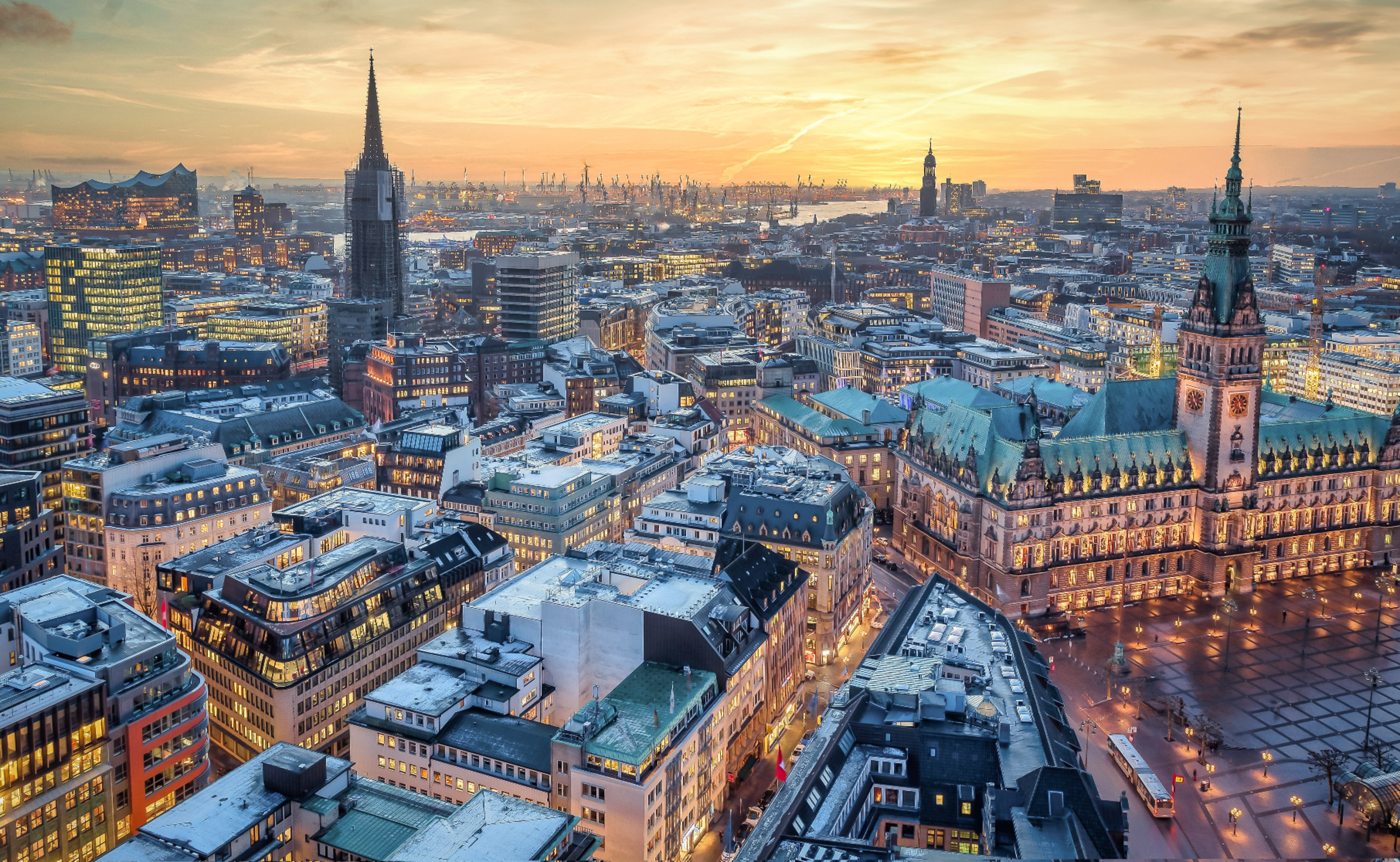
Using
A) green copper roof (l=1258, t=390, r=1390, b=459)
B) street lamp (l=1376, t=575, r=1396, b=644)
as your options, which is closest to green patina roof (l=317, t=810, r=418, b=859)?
street lamp (l=1376, t=575, r=1396, b=644)

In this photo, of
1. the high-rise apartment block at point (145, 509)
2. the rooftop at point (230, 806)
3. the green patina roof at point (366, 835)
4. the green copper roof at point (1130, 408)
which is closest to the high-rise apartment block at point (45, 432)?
the high-rise apartment block at point (145, 509)

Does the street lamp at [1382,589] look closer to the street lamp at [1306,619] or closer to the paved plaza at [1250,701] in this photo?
the paved plaza at [1250,701]

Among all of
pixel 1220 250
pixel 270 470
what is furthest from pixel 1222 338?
pixel 270 470

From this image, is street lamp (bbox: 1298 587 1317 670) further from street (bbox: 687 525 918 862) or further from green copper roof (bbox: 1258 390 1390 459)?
street (bbox: 687 525 918 862)

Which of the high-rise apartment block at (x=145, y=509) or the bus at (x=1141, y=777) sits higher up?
the high-rise apartment block at (x=145, y=509)

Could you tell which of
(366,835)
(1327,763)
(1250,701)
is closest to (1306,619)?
(1250,701)

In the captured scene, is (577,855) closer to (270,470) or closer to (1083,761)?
(1083,761)
